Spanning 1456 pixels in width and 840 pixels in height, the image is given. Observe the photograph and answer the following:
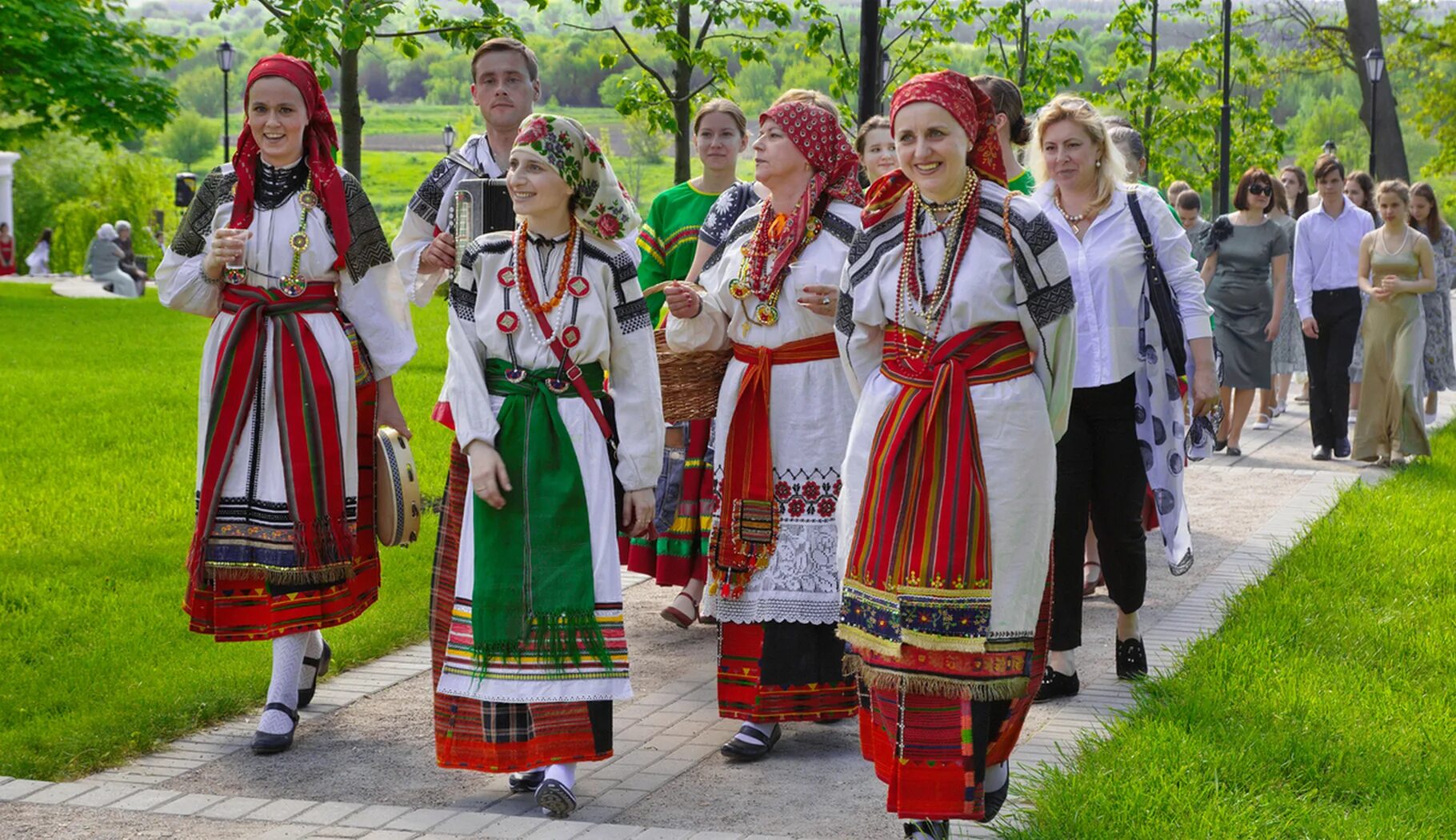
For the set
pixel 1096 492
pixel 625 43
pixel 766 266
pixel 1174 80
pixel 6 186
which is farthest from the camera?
pixel 6 186

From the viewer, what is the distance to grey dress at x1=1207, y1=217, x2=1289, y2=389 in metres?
13.4

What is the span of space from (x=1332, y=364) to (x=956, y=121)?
9.54m

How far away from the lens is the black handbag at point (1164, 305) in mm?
6527

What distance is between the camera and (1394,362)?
12.8 m

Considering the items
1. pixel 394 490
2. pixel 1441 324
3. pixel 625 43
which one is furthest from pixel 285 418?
pixel 1441 324

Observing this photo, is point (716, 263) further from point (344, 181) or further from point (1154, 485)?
point (1154, 485)

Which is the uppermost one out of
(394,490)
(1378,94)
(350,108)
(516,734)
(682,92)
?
(1378,94)

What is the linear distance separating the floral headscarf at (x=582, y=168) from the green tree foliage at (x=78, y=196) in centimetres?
4531

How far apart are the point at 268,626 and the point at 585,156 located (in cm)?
191

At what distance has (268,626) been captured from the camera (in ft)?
19.3

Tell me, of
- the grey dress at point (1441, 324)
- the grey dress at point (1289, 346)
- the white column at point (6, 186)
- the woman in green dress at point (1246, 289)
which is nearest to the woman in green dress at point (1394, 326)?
the woman in green dress at point (1246, 289)

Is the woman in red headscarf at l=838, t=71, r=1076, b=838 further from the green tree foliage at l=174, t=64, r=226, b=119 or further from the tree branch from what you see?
the green tree foliage at l=174, t=64, r=226, b=119

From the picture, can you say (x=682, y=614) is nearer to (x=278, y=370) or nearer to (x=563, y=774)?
(x=278, y=370)

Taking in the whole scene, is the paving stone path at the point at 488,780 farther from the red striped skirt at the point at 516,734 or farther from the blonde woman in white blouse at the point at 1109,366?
the blonde woman in white blouse at the point at 1109,366
